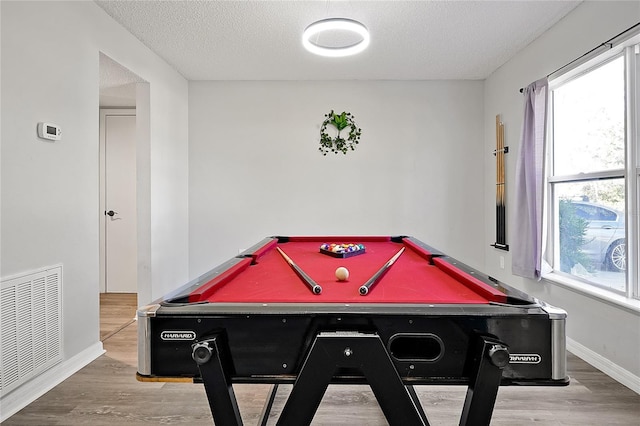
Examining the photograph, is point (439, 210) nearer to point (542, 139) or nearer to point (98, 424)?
point (542, 139)

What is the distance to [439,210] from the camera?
4586mm

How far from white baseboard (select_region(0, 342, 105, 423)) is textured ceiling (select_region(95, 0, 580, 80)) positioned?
96.8 inches

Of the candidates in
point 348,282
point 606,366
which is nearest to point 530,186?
point 606,366

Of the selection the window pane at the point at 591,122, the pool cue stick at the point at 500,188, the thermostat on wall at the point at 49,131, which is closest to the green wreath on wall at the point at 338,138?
the pool cue stick at the point at 500,188

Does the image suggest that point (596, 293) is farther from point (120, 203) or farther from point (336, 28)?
point (120, 203)

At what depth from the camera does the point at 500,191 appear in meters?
4.09

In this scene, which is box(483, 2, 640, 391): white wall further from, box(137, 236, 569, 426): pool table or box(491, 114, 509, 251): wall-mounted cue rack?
box(137, 236, 569, 426): pool table

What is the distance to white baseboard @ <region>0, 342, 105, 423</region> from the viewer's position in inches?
80.5

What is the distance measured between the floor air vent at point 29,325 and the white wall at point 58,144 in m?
0.07

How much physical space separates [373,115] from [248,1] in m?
2.13

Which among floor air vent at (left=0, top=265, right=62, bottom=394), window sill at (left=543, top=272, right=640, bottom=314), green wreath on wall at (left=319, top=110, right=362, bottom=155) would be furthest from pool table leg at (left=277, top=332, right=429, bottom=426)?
green wreath on wall at (left=319, top=110, right=362, bottom=155)

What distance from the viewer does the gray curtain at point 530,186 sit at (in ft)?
10.5

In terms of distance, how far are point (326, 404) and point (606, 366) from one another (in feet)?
6.03

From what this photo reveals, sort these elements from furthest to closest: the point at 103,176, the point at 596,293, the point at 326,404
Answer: the point at 103,176, the point at 596,293, the point at 326,404
